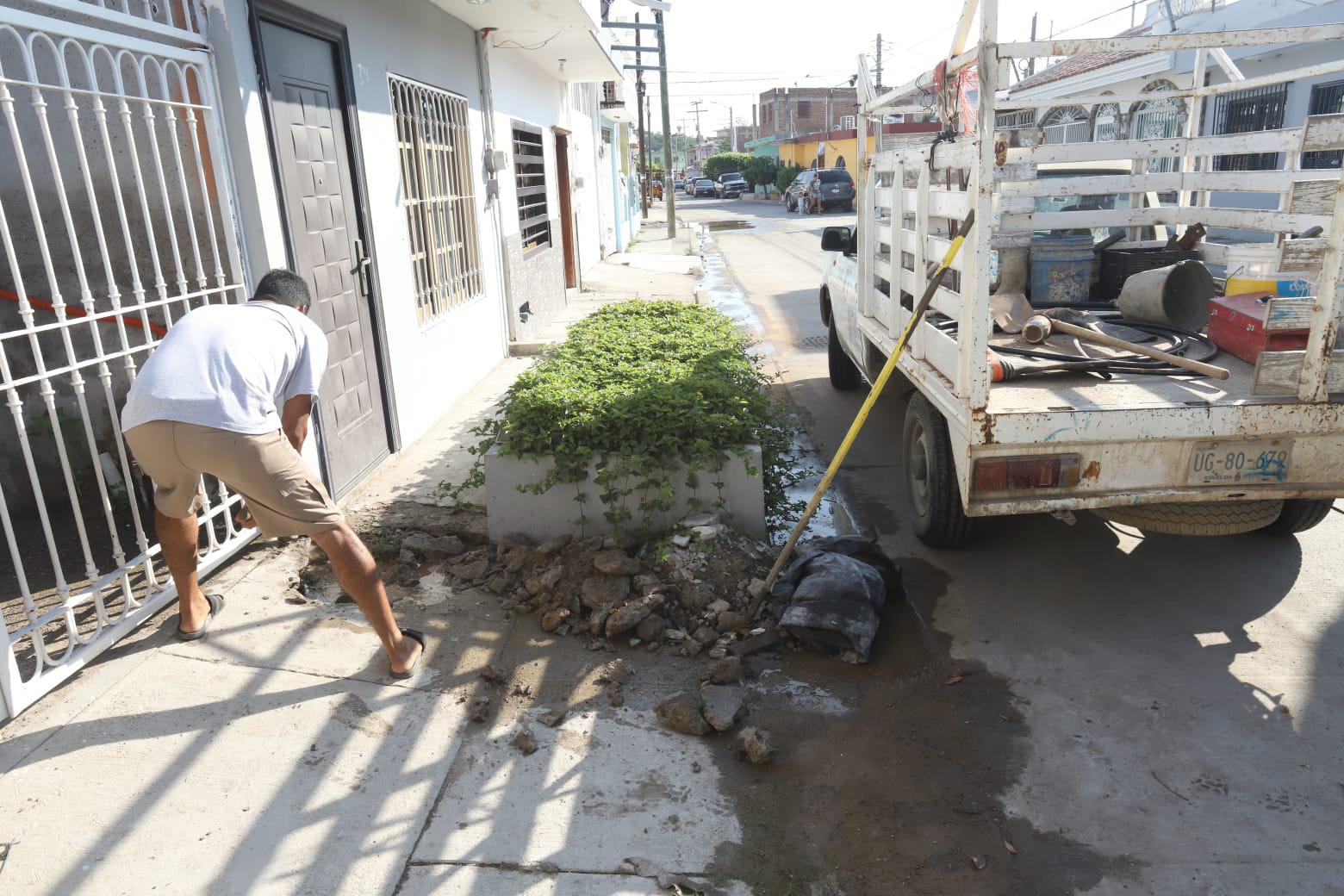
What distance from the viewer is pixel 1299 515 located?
4.54m

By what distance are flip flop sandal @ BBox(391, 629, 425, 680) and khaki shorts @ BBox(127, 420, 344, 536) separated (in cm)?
58

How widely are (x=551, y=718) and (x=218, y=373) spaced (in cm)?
170

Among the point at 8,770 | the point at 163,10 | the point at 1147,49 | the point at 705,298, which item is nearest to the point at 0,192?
the point at 163,10

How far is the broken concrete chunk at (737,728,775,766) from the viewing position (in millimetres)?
3088

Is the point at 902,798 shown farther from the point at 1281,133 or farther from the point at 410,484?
the point at 1281,133

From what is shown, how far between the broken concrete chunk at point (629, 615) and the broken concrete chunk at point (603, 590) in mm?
104

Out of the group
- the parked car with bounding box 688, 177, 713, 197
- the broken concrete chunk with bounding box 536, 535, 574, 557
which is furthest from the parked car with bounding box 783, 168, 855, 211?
the broken concrete chunk with bounding box 536, 535, 574, 557

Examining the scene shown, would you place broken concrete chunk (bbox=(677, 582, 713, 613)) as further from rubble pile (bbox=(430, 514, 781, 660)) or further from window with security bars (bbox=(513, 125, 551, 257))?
window with security bars (bbox=(513, 125, 551, 257))

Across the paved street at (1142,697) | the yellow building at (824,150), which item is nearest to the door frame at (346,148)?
the paved street at (1142,697)

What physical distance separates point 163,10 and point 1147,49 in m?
4.11

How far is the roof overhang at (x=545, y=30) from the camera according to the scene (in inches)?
305

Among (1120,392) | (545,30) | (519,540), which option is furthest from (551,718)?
(545,30)

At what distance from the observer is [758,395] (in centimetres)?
520

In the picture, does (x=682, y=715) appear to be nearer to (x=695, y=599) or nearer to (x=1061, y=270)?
(x=695, y=599)
